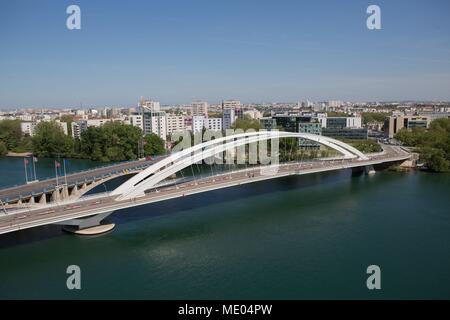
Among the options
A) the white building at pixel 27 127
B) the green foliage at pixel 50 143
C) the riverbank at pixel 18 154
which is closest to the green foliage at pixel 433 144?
the green foliage at pixel 50 143

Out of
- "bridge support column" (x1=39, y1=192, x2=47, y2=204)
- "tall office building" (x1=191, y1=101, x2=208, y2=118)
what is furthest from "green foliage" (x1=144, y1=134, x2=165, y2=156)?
"tall office building" (x1=191, y1=101, x2=208, y2=118)

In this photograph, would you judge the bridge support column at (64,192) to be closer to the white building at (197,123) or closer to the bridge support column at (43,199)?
the bridge support column at (43,199)

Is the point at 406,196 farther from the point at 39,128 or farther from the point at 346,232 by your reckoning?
the point at 39,128

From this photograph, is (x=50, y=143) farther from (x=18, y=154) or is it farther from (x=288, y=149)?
(x=288, y=149)

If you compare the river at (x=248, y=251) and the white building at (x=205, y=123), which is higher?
the white building at (x=205, y=123)

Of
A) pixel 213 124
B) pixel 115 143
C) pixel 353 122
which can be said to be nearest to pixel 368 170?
pixel 115 143

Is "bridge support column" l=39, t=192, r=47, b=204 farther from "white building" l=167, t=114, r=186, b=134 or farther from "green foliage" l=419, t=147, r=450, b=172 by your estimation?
"white building" l=167, t=114, r=186, b=134
